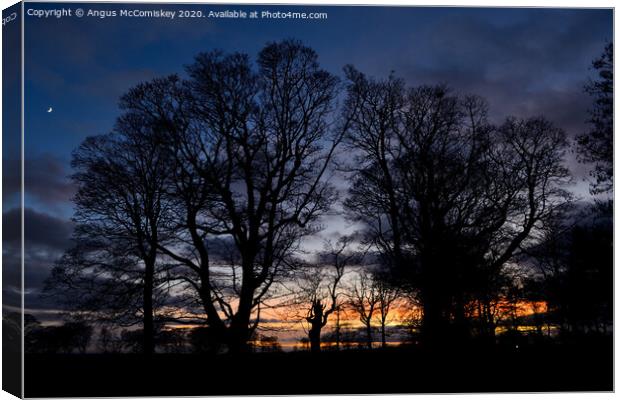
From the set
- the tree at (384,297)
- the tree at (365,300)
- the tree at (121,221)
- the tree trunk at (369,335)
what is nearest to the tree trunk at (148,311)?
the tree at (121,221)

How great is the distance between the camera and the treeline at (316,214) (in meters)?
10.5

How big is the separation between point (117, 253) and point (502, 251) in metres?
6.97

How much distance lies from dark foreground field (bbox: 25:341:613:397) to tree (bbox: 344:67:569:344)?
96 centimetres

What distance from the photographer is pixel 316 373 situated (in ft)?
33.4

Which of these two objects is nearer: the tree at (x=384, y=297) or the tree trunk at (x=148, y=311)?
the tree trunk at (x=148, y=311)

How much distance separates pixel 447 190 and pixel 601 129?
9.29 feet

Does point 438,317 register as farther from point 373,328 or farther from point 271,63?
point 271,63

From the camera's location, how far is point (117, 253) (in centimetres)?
1052

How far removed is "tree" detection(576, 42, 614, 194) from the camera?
10453 millimetres

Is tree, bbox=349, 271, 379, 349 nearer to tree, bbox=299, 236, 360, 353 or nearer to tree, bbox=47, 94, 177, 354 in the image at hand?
tree, bbox=299, 236, 360, 353

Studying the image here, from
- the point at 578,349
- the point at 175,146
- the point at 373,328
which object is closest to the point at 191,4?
the point at 175,146

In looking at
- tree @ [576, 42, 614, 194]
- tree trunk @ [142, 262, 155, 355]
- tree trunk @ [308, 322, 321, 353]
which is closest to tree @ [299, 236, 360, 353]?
tree trunk @ [308, 322, 321, 353]

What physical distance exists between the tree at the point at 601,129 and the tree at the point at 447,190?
0.48m

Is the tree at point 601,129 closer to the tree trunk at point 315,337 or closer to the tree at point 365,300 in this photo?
the tree at point 365,300
